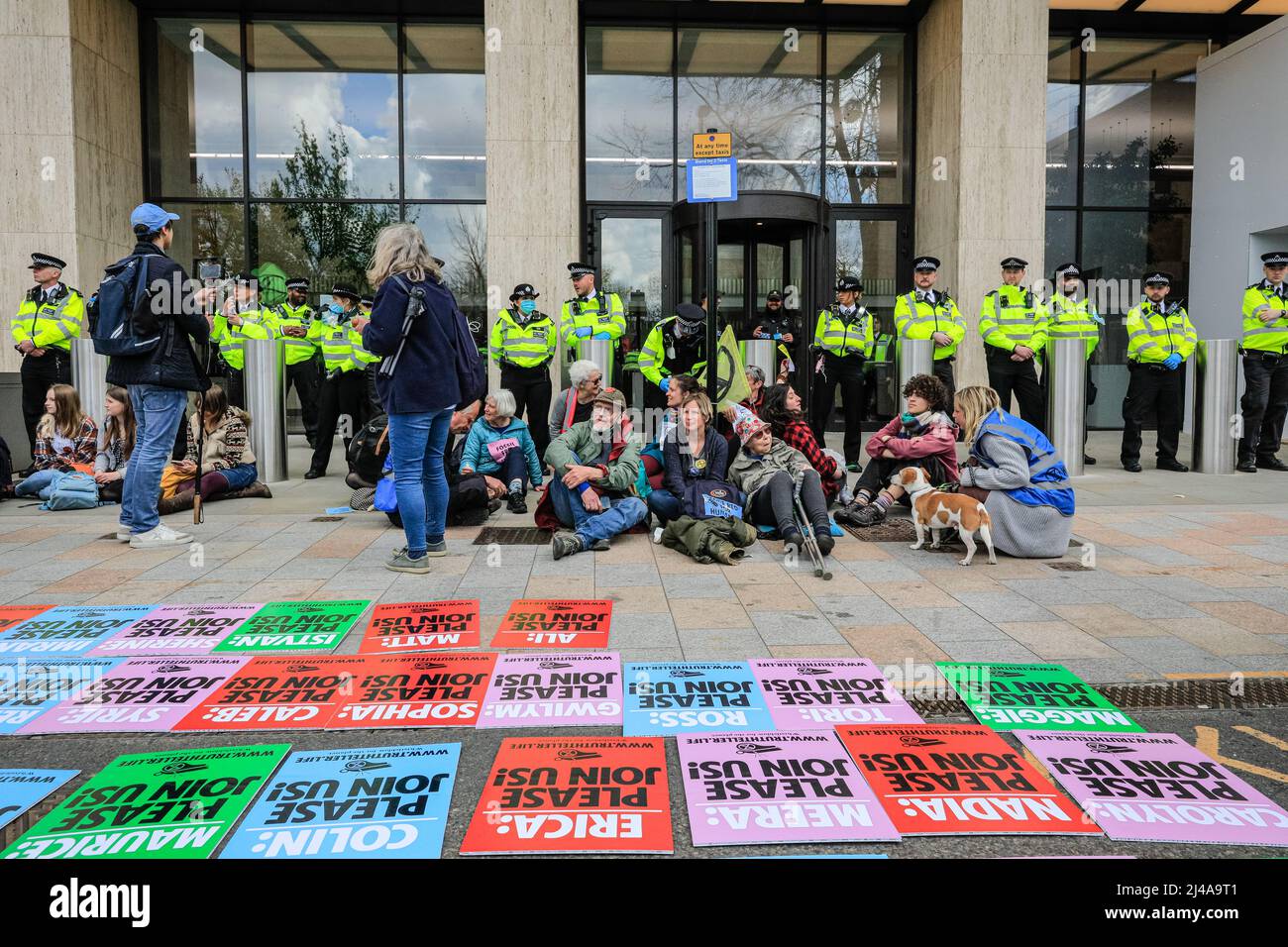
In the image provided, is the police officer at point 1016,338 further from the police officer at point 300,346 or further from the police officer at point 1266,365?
the police officer at point 300,346

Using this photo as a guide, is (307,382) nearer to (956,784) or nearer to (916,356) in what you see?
(916,356)

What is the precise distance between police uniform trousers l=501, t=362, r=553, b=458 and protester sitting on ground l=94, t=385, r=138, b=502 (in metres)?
3.62

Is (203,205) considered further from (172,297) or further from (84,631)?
(84,631)

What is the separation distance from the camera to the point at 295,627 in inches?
182

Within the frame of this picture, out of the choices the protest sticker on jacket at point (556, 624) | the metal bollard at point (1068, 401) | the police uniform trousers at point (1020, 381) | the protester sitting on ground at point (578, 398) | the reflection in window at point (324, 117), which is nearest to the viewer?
the protest sticker on jacket at point (556, 624)

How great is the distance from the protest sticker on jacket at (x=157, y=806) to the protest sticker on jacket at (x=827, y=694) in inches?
69.4

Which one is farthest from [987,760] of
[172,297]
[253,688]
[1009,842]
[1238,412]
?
[1238,412]

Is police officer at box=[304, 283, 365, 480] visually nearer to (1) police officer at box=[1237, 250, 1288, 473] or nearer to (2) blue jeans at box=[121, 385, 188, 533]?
(2) blue jeans at box=[121, 385, 188, 533]

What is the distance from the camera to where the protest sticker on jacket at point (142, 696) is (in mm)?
3393

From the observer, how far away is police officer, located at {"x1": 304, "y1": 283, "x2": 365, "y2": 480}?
392 inches

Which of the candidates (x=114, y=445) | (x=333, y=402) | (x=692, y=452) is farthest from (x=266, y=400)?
(x=692, y=452)

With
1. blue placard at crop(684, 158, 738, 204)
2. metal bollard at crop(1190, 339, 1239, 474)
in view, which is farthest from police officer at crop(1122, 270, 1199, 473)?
blue placard at crop(684, 158, 738, 204)

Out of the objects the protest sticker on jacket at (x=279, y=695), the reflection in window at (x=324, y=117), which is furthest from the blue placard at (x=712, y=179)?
the reflection in window at (x=324, y=117)

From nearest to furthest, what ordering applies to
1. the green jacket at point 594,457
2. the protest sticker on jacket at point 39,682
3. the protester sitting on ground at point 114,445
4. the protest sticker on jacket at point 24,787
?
the protest sticker on jacket at point 24,787 < the protest sticker on jacket at point 39,682 < the green jacket at point 594,457 < the protester sitting on ground at point 114,445
